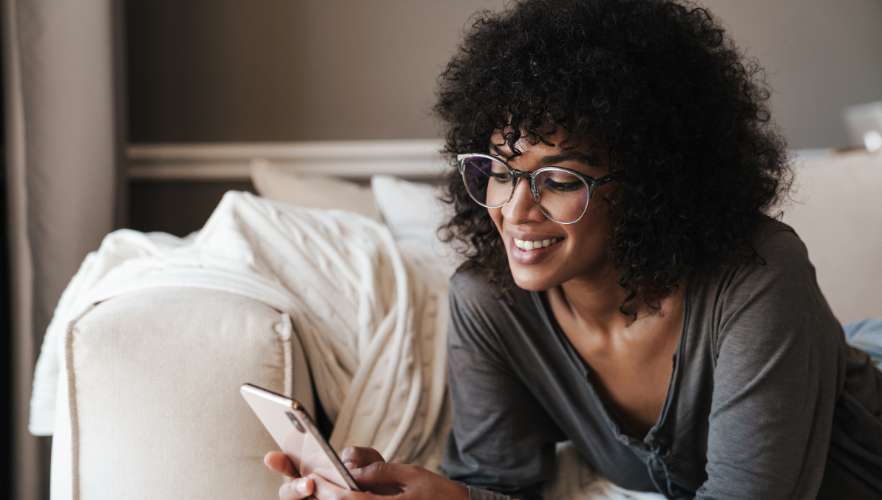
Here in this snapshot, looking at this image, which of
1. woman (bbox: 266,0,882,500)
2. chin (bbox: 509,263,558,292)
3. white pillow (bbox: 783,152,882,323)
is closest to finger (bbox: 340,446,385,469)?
woman (bbox: 266,0,882,500)

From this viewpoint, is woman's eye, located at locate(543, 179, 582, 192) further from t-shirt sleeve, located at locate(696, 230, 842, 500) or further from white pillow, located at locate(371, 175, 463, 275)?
white pillow, located at locate(371, 175, 463, 275)

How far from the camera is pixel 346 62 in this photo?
2.16 metres

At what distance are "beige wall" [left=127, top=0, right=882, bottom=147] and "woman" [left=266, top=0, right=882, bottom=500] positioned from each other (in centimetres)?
105

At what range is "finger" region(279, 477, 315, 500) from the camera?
973 millimetres

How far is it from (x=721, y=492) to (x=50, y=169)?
4.80ft

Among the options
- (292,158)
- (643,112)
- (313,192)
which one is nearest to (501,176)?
(643,112)

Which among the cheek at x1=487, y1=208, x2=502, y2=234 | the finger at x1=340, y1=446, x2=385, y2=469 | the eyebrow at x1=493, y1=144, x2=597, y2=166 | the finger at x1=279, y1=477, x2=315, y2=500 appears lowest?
the finger at x1=279, y1=477, x2=315, y2=500

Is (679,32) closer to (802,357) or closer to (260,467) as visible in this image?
(802,357)

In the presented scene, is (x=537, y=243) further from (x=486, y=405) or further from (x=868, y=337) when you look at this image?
(x=868, y=337)

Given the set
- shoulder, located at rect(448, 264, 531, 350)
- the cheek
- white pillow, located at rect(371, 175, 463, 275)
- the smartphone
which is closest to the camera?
the smartphone

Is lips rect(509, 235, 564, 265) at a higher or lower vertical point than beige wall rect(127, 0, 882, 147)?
lower

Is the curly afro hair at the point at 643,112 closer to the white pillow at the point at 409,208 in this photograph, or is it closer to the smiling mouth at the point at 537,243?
the smiling mouth at the point at 537,243

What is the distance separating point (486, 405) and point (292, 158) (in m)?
1.15

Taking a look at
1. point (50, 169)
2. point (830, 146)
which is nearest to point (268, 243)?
point (50, 169)
